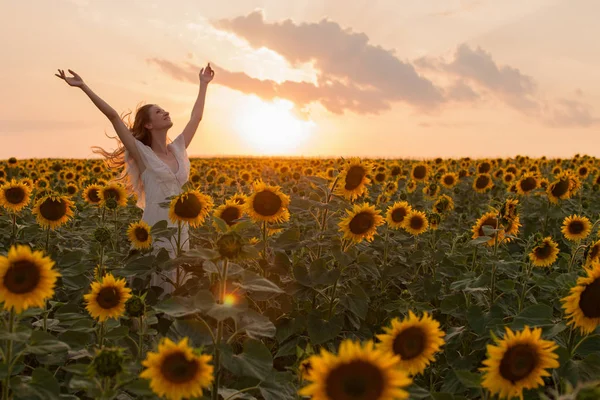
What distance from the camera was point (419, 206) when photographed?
1184 cm

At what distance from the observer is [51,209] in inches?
231

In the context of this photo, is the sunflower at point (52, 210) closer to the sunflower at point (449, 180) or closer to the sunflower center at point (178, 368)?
the sunflower center at point (178, 368)

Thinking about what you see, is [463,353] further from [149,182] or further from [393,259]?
[149,182]

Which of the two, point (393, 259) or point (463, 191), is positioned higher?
point (463, 191)

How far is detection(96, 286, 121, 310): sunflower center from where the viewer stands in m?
3.49

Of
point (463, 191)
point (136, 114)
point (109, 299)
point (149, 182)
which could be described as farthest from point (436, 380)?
point (463, 191)

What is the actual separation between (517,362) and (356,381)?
2.94 feet

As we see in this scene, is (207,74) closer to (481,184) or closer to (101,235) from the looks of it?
(101,235)

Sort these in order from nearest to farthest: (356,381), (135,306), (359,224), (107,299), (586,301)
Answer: (356,381), (586,301), (135,306), (107,299), (359,224)

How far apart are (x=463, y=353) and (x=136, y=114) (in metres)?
5.16

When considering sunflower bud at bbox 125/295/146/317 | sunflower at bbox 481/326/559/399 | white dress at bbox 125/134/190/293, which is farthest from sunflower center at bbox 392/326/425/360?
white dress at bbox 125/134/190/293

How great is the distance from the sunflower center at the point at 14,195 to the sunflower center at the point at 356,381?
5479mm

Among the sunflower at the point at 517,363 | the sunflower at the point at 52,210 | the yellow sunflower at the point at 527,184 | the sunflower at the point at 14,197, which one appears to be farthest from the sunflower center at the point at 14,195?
the yellow sunflower at the point at 527,184

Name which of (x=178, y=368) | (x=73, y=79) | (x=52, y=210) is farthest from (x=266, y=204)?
(x=73, y=79)
